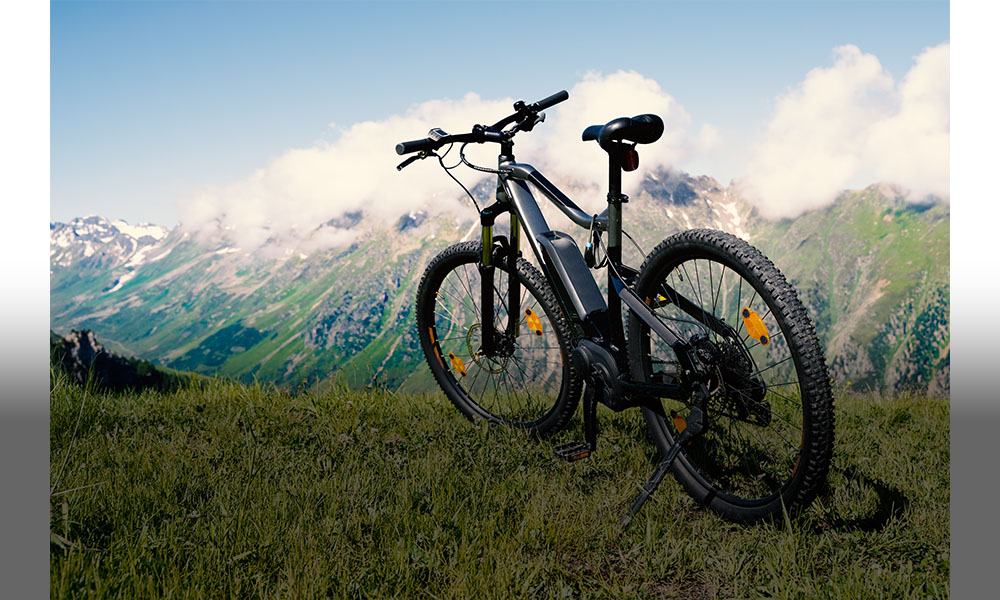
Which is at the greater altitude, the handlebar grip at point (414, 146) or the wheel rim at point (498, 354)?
the handlebar grip at point (414, 146)

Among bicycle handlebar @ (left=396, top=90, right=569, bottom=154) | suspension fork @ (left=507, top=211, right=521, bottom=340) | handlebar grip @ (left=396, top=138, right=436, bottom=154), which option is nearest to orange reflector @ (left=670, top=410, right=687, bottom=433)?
suspension fork @ (left=507, top=211, right=521, bottom=340)

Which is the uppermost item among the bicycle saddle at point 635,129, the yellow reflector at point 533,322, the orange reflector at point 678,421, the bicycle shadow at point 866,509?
the bicycle saddle at point 635,129

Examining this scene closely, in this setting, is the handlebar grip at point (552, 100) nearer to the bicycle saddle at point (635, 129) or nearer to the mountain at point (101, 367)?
the bicycle saddle at point (635, 129)

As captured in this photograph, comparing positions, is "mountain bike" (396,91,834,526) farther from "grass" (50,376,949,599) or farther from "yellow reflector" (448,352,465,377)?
"grass" (50,376,949,599)

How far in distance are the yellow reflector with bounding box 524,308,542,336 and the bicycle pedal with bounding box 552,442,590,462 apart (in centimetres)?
86

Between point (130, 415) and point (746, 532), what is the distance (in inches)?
165

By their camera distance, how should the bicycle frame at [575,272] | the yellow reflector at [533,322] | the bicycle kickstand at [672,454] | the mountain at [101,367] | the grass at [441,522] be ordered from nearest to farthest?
the grass at [441,522] → the bicycle kickstand at [672,454] → the bicycle frame at [575,272] → the yellow reflector at [533,322] → the mountain at [101,367]

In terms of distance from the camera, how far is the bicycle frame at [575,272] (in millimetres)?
3260

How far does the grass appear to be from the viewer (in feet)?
7.56

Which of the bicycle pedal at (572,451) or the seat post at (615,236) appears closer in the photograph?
the seat post at (615,236)

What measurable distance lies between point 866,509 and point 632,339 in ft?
4.69

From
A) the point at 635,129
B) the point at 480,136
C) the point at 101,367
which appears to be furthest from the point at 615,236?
the point at 101,367

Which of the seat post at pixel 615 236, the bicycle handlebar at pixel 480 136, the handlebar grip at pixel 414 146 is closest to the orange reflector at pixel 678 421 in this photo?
the seat post at pixel 615 236

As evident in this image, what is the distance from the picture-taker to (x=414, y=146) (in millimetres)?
4242
